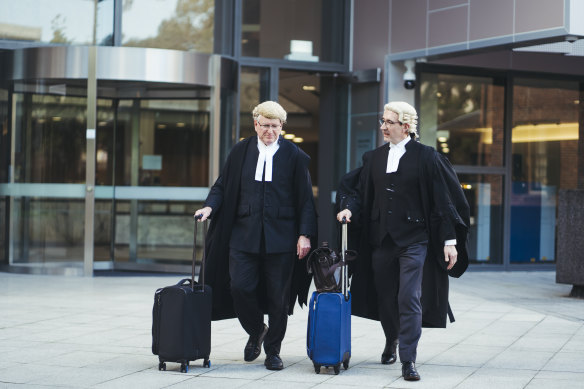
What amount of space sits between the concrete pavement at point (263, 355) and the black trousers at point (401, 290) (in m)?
0.25

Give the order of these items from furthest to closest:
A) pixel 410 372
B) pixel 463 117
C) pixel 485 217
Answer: pixel 485 217 < pixel 463 117 < pixel 410 372

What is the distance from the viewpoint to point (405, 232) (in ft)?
19.5

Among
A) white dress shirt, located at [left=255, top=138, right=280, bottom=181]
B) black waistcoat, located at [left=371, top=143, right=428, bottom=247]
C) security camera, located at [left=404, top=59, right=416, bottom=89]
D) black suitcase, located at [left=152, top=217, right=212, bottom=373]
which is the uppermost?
security camera, located at [left=404, top=59, right=416, bottom=89]

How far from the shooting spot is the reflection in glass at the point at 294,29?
13.4 m

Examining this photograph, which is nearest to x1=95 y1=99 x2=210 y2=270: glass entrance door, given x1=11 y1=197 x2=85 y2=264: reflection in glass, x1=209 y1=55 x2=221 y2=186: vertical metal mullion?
x1=209 y1=55 x2=221 y2=186: vertical metal mullion

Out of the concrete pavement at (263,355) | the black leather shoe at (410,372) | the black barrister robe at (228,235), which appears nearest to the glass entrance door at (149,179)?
the concrete pavement at (263,355)

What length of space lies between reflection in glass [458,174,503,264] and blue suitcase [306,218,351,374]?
8.56 metres

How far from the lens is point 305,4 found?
1384 centimetres

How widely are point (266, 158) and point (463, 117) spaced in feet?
27.1

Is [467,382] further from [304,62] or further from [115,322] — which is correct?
[304,62]

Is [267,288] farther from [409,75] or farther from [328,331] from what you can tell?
[409,75]

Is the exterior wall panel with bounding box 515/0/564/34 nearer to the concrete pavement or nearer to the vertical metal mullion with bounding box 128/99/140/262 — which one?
the concrete pavement

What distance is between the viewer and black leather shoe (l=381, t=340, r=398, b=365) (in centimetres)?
624

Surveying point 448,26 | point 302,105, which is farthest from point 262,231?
point 302,105
